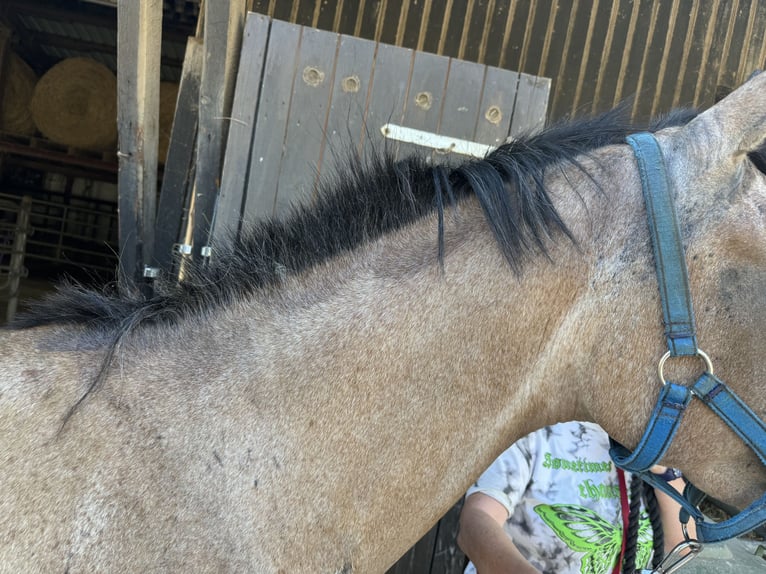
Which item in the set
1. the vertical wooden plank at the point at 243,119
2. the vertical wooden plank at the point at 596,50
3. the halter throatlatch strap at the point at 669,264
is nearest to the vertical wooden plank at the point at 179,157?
the vertical wooden plank at the point at 243,119

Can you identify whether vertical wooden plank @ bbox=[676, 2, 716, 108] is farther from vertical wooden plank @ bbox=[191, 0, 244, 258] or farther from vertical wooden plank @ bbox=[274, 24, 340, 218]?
vertical wooden plank @ bbox=[191, 0, 244, 258]

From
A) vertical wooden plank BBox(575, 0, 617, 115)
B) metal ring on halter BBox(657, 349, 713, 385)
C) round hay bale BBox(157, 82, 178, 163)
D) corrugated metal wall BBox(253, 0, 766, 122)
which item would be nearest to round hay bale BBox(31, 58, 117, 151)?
round hay bale BBox(157, 82, 178, 163)

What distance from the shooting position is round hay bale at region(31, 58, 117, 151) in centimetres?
570

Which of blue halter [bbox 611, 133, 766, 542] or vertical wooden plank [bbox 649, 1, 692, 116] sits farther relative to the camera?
vertical wooden plank [bbox 649, 1, 692, 116]

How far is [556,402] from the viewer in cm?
116

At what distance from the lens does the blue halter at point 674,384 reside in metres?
1.05

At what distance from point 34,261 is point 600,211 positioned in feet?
26.3

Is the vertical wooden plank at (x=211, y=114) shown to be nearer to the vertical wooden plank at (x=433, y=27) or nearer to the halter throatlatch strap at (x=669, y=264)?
the vertical wooden plank at (x=433, y=27)

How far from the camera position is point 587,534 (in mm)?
1627

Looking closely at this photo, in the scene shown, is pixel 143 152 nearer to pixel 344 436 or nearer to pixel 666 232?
pixel 344 436

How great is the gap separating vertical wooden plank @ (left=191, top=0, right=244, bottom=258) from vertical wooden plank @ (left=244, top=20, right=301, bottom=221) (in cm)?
14

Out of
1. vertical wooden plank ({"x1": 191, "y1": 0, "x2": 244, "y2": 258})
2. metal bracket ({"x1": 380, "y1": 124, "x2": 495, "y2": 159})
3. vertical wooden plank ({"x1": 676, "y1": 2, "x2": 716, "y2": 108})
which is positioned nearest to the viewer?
vertical wooden plank ({"x1": 191, "y1": 0, "x2": 244, "y2": 258})

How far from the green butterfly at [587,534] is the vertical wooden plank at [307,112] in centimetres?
148

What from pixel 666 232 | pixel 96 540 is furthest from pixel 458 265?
pixel 96 540
